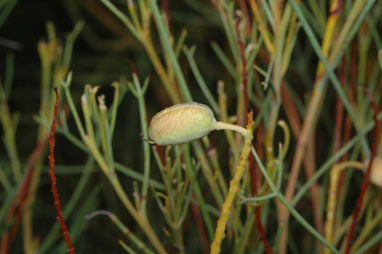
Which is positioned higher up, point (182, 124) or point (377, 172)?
point (182, 124)

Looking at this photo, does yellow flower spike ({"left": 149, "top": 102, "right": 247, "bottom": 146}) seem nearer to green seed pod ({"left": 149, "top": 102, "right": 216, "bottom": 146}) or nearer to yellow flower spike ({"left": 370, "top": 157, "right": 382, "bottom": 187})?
green seed pod ({"left": 149, "top": 102, "right": 216, "bottom": 146})

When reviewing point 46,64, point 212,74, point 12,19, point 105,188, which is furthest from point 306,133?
point 12,19

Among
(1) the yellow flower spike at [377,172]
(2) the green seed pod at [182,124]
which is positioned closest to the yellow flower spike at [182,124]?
(2) the green seed pod at [182,124]

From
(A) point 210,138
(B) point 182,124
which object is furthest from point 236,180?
(A) point 210,138

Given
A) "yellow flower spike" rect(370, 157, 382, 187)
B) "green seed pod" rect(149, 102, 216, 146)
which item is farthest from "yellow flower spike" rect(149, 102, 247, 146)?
"yellow flower spike" rect(370, 157, 382, 187)

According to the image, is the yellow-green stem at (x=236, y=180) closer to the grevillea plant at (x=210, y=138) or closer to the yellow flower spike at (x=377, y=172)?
the grevillea plant at (x=210, y=138)

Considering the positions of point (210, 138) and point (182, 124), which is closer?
point (182, 124)

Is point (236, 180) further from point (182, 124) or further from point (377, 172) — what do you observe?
point (377, 172)

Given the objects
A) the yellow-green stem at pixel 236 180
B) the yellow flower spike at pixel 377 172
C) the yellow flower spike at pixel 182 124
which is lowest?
the yellow flower spike at pixel 377 172

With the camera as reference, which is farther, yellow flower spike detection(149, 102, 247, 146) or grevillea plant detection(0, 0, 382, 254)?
grevillea plant detection(0, 0, 382, 254)

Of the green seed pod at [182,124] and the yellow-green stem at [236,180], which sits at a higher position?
the green seed pod at [182,124]
